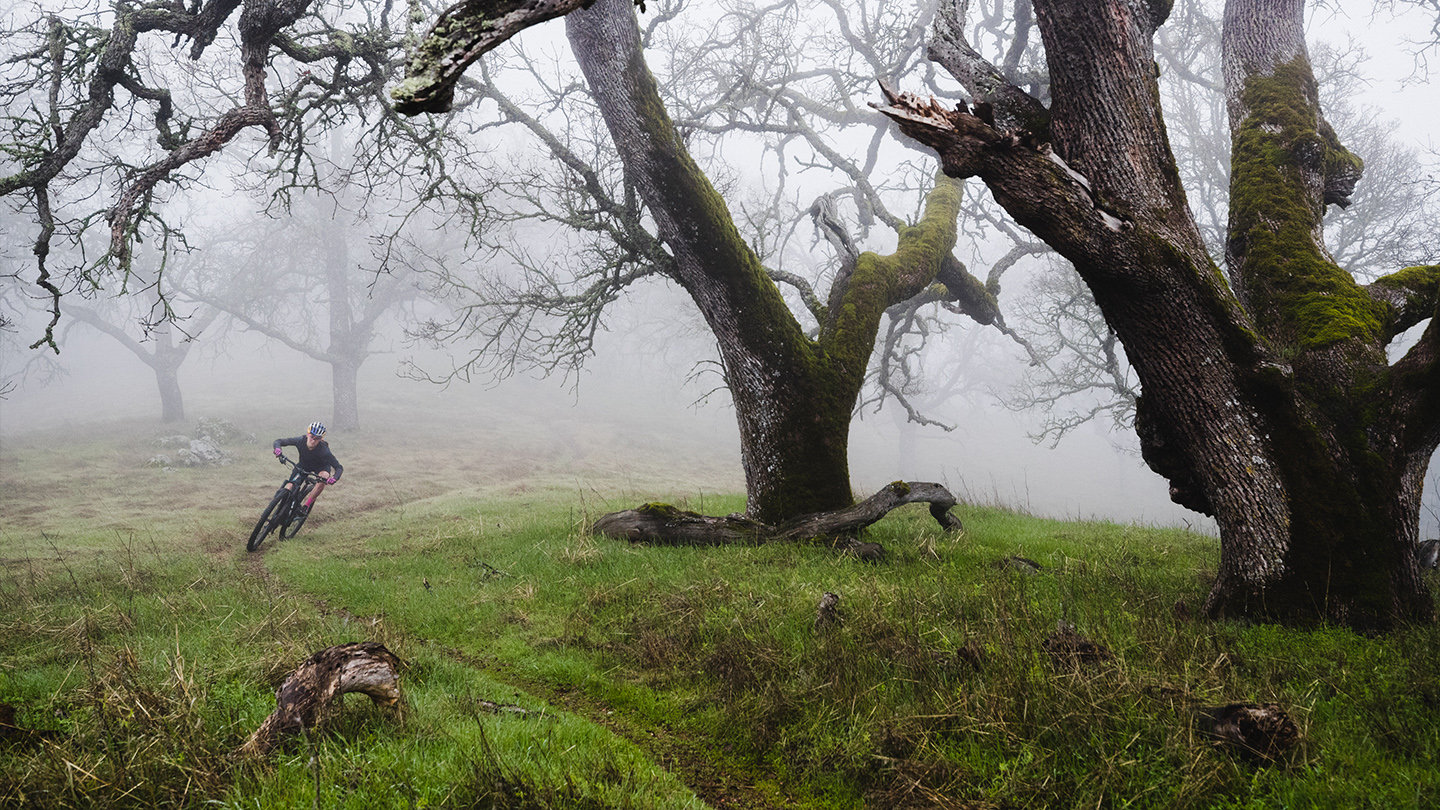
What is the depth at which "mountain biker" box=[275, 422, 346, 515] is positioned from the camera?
11938 mm

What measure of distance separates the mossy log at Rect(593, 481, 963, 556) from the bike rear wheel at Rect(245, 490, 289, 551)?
21.5 ft

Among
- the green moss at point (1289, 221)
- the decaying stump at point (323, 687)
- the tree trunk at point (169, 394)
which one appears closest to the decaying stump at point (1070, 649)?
the green moss at point (1289, 221)

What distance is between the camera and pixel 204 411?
3103cm

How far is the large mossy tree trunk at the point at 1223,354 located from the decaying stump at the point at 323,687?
4.34m

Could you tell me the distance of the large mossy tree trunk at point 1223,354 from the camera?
14.4 feet

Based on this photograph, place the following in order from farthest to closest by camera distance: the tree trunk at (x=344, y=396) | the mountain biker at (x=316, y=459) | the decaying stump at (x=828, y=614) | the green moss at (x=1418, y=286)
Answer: the tree trunk at (x=344, y=396)
the mountain biker at (x=316, y=459)
the green moss at (x=1418, y=286)
the decaying stump at (x=828, y=614)

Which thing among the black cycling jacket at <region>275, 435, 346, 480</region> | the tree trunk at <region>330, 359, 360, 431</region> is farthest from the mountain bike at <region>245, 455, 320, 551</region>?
the tree trunk at <region>330, 359, 360, 431</region>

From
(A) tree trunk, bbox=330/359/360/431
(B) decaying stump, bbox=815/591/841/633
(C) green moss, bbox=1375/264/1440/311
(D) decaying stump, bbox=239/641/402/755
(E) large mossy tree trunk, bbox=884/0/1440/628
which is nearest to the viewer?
→ (D) decaying stump, bbox=239/641/402/755

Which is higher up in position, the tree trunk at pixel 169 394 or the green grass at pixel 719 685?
the tree trunk at pixel 169 394

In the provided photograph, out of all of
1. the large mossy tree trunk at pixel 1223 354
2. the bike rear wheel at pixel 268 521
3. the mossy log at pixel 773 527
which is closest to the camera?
A: the large mossy tree trunk at pixel 1223 354

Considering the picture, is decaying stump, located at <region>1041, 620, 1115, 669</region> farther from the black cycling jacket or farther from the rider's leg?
the rider's leg

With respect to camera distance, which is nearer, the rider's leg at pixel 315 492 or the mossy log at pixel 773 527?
the mossy log at pixel 773 527

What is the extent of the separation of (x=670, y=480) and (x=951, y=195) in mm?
16036

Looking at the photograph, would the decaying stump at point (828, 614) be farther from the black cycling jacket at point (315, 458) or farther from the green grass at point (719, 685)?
the black cycling jacket at point (315, 458)
